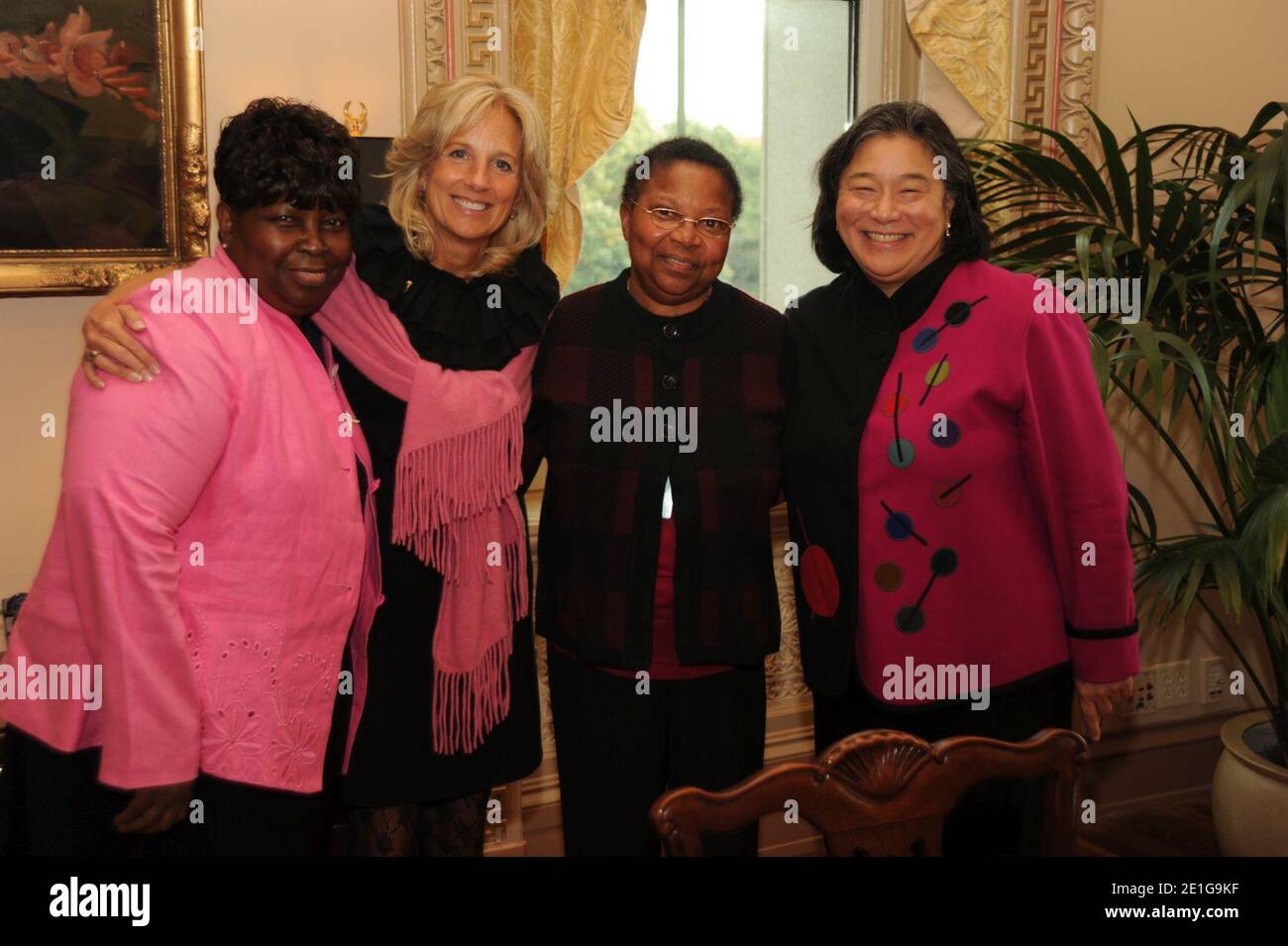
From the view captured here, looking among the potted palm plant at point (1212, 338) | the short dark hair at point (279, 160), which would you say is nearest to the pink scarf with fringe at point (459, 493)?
the short dark hair at point (279, 160)

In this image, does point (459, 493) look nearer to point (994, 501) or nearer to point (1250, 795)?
point (994, 501)

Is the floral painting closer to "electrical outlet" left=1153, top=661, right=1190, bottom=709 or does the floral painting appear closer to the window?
the window

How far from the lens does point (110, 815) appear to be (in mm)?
1587

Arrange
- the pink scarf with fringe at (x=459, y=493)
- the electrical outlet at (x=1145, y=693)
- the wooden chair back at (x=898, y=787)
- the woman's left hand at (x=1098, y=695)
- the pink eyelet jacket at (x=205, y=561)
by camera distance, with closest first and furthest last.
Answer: the wooden chair back at (x=898, y=787) → the pink eyelet jacket at (x=205, y=561) → the pink scarf with fringe at (x=459, y=493) → the woman's left hand at (x=1098, y=695) → the electrical outlet at (x=1145, y=693)

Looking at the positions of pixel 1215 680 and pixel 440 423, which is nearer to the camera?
pixel 440 423

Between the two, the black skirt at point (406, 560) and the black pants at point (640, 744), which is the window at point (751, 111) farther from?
the black pants at point (640, 744)

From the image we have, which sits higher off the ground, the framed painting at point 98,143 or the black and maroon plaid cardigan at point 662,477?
the framed painting at point 98,143

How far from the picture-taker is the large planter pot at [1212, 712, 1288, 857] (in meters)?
2.73

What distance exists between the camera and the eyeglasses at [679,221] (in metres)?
1.91

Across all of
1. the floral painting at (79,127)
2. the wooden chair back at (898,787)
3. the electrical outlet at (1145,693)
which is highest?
the floral painting at (79,127)

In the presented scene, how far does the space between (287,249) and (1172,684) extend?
123 inches

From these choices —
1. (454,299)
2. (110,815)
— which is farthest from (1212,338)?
(110,815)

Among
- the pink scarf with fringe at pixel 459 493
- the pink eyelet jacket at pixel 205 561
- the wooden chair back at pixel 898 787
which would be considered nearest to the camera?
the wooden chair back at pixel 898 787

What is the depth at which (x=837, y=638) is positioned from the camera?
6.44ft
